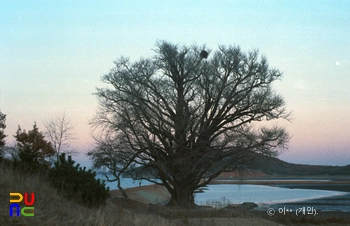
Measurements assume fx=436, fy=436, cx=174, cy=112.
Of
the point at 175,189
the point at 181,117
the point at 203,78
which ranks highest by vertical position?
the point at 203,78

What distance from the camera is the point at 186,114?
33438 mm

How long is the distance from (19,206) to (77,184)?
16.3ft

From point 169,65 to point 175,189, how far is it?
10.1m

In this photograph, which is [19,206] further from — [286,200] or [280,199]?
[280,199]

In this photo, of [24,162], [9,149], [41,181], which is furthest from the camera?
[9,149]

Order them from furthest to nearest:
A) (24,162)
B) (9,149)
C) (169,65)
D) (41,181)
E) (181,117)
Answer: (169,65) → (181,117) → (9,149) → (24,162) → (41,181)

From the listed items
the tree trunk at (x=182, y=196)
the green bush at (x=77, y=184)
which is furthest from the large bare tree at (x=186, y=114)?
the green bush at (x=77, y=184)

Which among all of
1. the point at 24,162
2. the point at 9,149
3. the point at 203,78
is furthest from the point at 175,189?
the point at 24,162

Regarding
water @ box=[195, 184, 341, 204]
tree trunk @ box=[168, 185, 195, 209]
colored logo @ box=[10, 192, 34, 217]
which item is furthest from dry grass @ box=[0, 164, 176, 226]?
water @ box=[195, 184, 341, 204]

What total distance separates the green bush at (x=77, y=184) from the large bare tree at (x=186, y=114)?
17.0 metres

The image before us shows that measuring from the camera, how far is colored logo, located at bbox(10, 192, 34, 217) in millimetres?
9977

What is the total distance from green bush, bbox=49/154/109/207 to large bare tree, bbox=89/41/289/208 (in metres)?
17.0

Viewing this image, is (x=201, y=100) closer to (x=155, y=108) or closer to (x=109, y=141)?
(x=155, y=108)

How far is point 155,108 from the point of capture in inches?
1352
